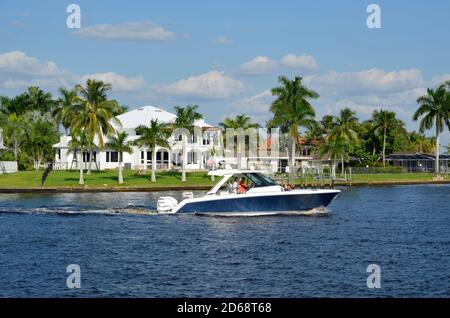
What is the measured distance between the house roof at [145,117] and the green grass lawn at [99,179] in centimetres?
1253

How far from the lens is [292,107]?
103m

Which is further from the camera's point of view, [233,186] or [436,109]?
[436,109]

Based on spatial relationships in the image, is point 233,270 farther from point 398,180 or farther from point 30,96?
point 30,96

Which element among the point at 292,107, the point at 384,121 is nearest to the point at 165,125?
the point at 292,107

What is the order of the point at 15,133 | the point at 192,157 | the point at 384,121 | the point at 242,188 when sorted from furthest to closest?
1. the point at 384,121
2. the point at 15,133
3. the point at 192,157
4. the point at 242,188

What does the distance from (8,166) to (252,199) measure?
5736cm

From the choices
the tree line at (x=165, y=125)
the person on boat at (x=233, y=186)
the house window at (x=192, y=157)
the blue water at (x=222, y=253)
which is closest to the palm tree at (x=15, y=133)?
the tree line at (x=165, y=125)

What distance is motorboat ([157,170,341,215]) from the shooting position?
168ft

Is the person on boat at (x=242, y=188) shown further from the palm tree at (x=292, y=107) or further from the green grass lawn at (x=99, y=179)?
the palm tree at (x=292, y=107)

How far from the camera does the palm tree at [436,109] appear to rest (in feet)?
393

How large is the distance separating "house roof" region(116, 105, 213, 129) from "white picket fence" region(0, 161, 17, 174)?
1513 centimetres

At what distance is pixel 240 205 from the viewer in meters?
51.2

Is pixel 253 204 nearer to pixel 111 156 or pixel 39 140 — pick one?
pixel 111 156
